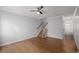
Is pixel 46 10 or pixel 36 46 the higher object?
pixel 46 10

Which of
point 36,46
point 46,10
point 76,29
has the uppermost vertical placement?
point 46,10

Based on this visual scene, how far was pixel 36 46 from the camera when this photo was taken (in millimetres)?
1233

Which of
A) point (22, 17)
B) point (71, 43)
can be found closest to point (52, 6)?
point (22, 17)

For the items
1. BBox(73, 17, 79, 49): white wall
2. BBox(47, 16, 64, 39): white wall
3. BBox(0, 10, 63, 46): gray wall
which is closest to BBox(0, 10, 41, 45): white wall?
BBox(0, 10, 63, 46): gray wall

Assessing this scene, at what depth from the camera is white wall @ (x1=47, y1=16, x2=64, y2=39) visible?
1240 millimetres

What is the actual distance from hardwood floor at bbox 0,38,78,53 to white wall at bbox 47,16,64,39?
5 cm

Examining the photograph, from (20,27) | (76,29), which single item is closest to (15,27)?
(20,27)

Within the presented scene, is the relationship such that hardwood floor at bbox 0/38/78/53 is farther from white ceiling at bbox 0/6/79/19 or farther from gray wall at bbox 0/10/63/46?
white ceiling at bbox 0/6/79/19

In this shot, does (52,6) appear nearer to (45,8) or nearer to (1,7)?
(45,8)

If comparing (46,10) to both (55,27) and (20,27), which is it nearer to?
(55,27)

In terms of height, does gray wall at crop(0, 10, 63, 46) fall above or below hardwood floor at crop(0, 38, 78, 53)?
above

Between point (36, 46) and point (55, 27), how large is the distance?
276mm

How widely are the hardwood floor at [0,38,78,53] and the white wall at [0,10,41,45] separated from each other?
0.05 m

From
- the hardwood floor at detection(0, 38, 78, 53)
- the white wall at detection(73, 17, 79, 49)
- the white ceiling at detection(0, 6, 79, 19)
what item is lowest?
the hardwood floor at detection(0, 38, 78, 53)
